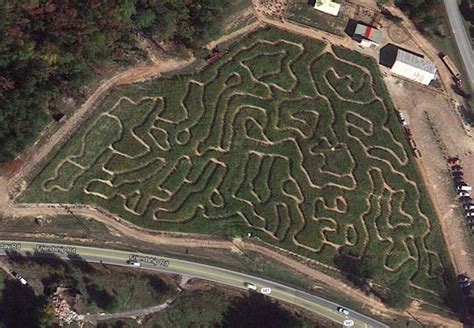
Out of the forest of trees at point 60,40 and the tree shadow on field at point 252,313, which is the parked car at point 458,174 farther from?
the forest of trees at point 60,40

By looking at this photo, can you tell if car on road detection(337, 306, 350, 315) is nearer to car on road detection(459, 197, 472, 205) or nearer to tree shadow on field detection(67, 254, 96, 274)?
car on road detection(459, 197, 472, 205)

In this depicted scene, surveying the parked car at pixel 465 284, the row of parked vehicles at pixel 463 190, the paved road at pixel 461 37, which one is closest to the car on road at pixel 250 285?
the parked car at pixel 465 284

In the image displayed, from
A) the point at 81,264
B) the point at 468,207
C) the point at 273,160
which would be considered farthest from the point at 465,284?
the point at 81,264

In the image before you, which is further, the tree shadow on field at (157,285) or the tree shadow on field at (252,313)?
the tree shadow on field at (252,313)

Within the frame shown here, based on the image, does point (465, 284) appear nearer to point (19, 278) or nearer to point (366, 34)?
point (366, 34)

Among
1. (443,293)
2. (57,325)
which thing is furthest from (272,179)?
(57,325)
